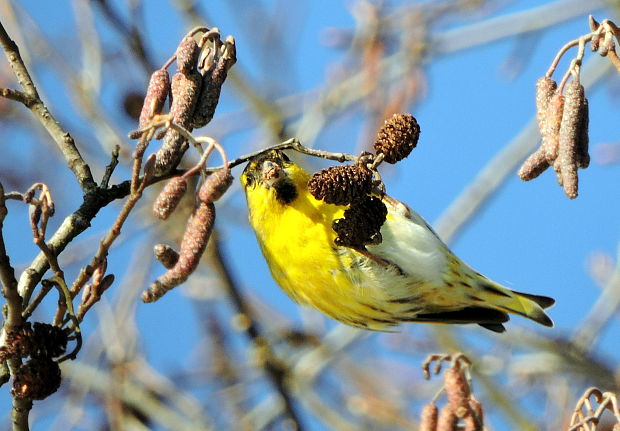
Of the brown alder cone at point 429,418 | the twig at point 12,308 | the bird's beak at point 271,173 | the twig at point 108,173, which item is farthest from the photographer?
the bird's beak at point 271,173

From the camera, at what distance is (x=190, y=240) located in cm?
147

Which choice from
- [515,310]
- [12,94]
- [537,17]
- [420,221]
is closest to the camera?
[12,94]

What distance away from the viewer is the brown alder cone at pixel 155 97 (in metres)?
1.50

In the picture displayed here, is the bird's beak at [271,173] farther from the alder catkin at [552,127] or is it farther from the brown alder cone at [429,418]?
the alder catkin at [552,127]

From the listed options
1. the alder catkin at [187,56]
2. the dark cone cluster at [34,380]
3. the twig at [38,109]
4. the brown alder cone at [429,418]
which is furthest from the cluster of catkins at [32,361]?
the brown alder cone at [429,418]

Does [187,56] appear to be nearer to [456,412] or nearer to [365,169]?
[365,169]

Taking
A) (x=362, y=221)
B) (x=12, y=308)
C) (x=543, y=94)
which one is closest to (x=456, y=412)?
(x=362, y=221)

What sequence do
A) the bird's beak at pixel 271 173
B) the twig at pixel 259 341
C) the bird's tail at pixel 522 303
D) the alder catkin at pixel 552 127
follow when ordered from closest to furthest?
the alder catkin at pixel 552 127, the bird's beak at pixel 271 173, the bird's tail at pixel 522 303, the twig at pixel 259 341

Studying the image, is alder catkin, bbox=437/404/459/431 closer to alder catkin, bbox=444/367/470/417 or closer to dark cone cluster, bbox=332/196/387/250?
alder catkin, bbox=444/367/470/417

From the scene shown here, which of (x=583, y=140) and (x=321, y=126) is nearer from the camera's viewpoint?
(x=583, y=140)

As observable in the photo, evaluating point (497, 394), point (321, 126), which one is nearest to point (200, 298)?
point (321, 126)

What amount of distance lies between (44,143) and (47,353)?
313cm

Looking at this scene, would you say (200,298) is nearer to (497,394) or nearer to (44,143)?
(44,143)

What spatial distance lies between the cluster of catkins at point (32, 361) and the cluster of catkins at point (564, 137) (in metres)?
0.90
